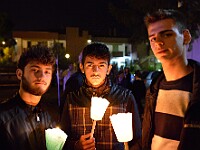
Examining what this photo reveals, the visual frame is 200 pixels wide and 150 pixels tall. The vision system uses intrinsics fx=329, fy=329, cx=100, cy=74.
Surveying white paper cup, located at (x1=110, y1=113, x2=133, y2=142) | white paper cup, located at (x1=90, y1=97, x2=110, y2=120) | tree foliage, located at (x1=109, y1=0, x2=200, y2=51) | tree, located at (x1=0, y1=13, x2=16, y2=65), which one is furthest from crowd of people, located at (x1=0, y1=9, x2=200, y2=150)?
tree, located at (x1=0, y1=13, x2=16, y2=65)

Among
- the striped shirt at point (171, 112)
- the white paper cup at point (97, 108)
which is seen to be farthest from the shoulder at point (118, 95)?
the striped shirt at point (171, 112)

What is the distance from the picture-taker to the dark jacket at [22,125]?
10.3 ft

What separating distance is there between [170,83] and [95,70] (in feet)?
3.59

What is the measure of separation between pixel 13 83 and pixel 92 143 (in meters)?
30.4

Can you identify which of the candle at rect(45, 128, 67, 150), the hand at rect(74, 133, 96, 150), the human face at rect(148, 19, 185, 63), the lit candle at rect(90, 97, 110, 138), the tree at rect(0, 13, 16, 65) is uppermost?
the tree at rect(0, 13, 16, 65)

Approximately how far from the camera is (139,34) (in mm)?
24891

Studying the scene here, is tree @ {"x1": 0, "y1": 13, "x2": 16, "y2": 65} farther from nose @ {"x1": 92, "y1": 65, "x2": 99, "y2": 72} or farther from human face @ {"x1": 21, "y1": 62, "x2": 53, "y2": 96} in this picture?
human face @ {"x1": 21, "y1": 62, "x2": 53, "y2": 96}

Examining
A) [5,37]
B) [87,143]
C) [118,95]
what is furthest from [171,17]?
[5,37]

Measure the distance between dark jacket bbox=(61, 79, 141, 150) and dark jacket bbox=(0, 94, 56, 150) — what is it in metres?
0.51

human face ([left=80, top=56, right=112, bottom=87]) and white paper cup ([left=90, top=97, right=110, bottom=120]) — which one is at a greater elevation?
human face ([left=80, top=56, right=112, bottom=87])

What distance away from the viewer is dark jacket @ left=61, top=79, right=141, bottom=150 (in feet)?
13.2

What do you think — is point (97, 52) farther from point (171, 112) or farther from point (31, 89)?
point (171, 112)

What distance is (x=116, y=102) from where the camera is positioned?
13.4 feet

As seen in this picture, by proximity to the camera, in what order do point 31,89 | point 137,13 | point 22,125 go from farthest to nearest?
point 137,13 → point 31,89 → point 22,125
